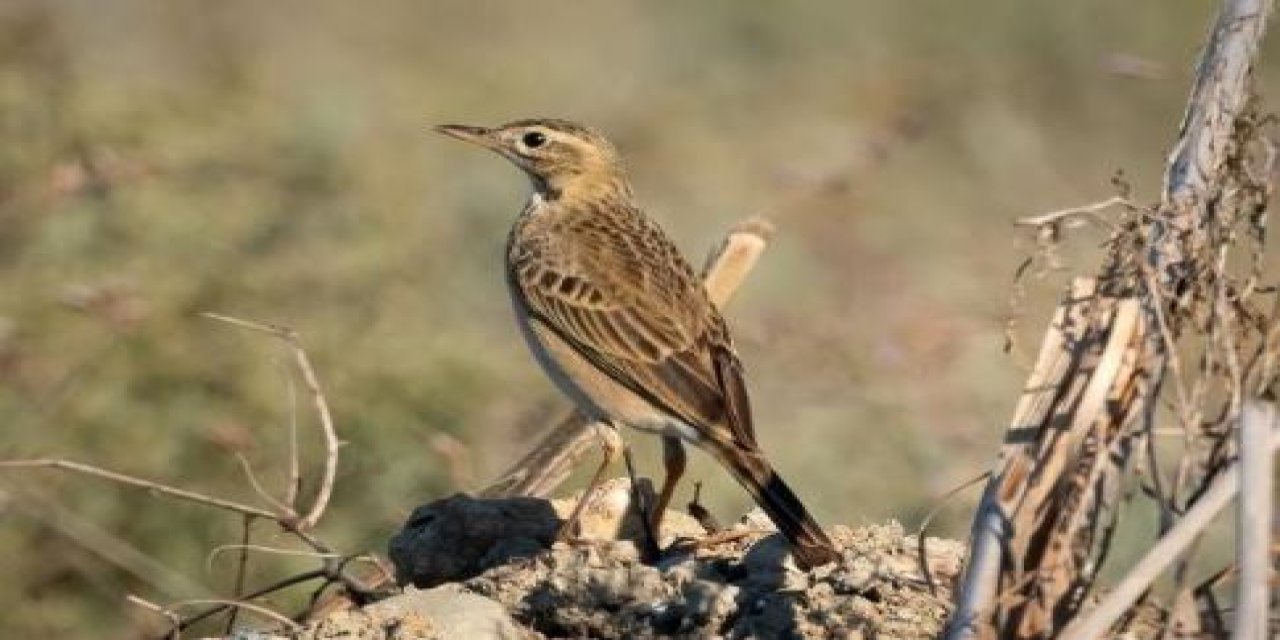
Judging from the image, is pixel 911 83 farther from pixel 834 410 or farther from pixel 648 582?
pixel 648 582

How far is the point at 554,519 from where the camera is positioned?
6426mm

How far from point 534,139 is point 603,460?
1.47m

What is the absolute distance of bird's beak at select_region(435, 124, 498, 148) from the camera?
7.84 meters

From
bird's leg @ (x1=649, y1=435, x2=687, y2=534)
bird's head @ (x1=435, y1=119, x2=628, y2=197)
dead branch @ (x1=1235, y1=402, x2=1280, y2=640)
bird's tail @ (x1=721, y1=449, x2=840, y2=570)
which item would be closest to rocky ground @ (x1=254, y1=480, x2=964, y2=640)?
bird's tail @ (x1=721, y1=449, x2=840, y2=570)

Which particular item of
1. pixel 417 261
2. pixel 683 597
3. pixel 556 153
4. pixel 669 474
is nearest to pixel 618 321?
pixel 669 474

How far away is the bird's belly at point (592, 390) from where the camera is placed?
22.7 feet

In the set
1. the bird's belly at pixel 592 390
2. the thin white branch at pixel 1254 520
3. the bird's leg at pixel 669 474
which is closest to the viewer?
the thin white branch at pixel 1254 520

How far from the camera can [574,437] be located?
7.56 m

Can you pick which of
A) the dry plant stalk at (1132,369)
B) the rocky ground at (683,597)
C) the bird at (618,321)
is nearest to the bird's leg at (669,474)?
the bird at (618,321)

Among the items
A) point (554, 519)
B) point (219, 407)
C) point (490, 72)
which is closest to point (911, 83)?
point (490, 72)

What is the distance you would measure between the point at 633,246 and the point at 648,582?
6.86 feet

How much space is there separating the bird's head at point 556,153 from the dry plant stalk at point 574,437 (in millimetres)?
422

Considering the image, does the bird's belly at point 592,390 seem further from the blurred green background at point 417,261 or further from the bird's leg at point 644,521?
the blurred green background at point 417,261

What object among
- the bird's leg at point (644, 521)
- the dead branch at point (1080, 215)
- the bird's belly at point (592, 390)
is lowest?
the bird's leg at point (644, 521)
